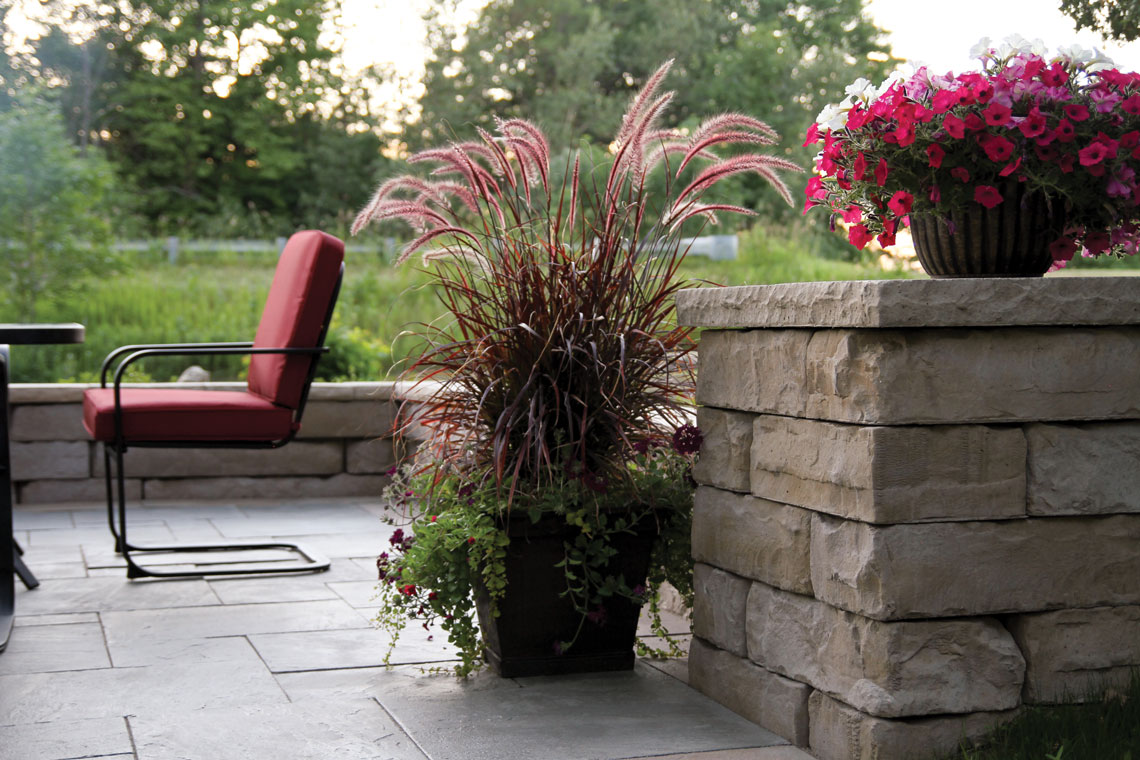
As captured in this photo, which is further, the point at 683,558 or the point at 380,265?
the point at 380,265

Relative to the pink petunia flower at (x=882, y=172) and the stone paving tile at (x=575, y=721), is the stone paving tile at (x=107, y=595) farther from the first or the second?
the pink petunia flower at (x=882, y=172)

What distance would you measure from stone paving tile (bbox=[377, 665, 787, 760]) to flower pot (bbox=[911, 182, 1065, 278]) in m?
0.91

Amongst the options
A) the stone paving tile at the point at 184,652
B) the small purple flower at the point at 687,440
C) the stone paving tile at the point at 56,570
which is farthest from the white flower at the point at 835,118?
the stone paving tile at the point at 56,570

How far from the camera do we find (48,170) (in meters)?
8.30

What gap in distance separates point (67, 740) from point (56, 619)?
3.23 feet

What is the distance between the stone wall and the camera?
475 centimetres

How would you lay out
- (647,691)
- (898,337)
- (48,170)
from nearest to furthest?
(898,337), (647,691), (48,170)

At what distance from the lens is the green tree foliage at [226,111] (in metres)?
18.4

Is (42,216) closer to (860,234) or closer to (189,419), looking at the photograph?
(189,419)

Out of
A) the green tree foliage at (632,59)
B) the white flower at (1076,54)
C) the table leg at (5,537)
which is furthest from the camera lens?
the green tree foliage at (632,59)

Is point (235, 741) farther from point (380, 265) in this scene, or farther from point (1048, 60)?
point (380, 265)

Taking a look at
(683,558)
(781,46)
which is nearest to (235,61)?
(781,46)

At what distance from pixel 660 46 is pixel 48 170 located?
40.2 feet

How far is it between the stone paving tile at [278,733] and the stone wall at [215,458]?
2.51 meters
